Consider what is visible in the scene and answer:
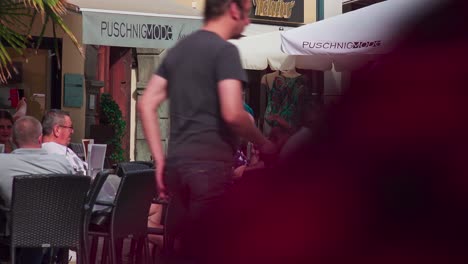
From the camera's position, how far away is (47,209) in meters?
6.59

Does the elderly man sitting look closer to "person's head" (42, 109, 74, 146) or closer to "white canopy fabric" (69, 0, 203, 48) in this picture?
"person's head" (42, 109, 74, 146)

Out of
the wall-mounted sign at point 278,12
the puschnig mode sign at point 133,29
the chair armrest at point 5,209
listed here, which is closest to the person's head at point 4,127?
the puschnig mode sign at point 133,29

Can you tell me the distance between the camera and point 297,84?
14594 millimetres

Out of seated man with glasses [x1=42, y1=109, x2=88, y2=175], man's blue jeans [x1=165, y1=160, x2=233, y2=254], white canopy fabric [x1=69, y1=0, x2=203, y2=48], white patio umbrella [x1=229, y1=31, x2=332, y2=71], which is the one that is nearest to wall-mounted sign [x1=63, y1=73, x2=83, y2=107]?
white patio umbrella [x1=229, y1=31, x2=332, y2=71]

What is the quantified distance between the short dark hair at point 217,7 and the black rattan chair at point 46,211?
2467 millimetres

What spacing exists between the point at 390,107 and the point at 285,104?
1220 cm

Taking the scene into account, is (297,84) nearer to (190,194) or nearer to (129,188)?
(129,188)

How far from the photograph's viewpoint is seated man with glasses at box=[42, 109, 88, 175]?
28.5 feet

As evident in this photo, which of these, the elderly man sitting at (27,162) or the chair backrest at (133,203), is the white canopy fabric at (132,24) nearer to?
the elderly man sitting at (27,162)

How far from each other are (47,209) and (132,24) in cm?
352

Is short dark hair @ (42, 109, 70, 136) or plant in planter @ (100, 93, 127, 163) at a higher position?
plant in planter @ (100, 93, 127, 163)

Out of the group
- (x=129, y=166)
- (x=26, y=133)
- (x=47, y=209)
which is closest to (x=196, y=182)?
(x=47, y=209)

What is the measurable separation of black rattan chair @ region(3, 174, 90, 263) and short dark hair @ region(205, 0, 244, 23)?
247cm

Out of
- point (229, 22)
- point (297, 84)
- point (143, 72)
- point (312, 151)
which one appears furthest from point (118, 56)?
point (312, 151)
